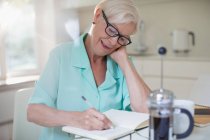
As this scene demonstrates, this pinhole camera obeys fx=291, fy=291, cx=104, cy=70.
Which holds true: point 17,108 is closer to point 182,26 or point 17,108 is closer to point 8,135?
point 8,135

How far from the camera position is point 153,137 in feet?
2.67

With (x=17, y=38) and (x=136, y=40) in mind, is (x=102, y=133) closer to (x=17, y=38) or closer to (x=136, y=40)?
(x=17, y=38)

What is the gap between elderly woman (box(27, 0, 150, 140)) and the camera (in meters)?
1.22

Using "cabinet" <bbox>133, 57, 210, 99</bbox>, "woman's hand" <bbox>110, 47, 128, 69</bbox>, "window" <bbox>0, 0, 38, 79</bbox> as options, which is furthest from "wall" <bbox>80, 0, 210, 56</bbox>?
"woman's hand" <bbox>110, 47, 128, 69</bbox>

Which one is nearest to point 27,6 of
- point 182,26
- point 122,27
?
point 182,26

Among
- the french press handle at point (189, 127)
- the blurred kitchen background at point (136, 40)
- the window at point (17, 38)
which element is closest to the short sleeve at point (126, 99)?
the french press handle at point (189, 127)

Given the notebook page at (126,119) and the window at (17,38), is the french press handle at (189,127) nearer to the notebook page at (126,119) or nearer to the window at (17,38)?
the notebook page at (126,119)

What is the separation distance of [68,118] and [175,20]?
7.19 feet

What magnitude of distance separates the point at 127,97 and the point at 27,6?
1967mm

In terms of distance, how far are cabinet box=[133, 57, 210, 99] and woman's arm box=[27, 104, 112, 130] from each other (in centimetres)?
167

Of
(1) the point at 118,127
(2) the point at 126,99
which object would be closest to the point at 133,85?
(2) the point at 126,99

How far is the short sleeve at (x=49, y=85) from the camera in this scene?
47.4 inches

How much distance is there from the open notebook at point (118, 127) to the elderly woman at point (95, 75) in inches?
6.7

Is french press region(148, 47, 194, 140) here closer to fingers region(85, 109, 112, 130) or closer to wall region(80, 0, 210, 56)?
fingers region(85, 109, 112, 130)
